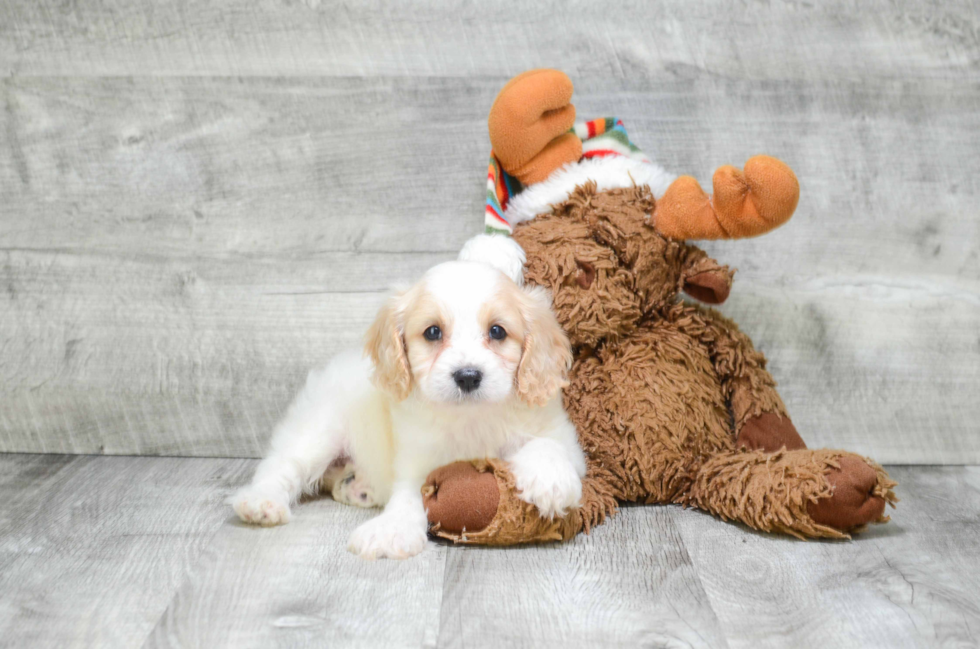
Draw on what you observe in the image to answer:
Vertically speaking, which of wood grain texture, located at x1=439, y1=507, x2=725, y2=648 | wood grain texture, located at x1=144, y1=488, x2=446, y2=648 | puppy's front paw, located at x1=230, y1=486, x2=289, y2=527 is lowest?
wood grain texture, located at x1=439, y1=507, x2=725, y2=648

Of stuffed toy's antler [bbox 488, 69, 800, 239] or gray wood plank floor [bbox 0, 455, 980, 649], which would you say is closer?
gray wood plank floor [bbox 0, 455, 980, 649]

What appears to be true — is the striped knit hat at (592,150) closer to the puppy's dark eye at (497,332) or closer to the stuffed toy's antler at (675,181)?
the stuffed toy's antler at (675,181)

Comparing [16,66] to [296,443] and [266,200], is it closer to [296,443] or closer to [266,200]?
[266,200]

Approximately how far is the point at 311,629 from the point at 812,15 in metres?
1.93

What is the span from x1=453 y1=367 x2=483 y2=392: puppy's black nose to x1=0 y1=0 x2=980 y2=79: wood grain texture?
99 cm

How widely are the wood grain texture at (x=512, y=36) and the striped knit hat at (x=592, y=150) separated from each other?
0.75 feet

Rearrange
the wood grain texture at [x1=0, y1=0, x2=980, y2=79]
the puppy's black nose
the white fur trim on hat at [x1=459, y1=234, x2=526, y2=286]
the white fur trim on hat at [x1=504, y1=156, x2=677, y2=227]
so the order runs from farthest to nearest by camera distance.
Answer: the wood grain texture at [x1=0, y1=0, x2=980, y2=79] < the white fur trim on hat at [x1=504, y1=156, x2=677, y2=227] < the white fur trim on hat at [x1=459, y1=234, x2=526, y2=286] < the puppy's black nose

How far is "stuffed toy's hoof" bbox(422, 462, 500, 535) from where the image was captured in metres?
1.54

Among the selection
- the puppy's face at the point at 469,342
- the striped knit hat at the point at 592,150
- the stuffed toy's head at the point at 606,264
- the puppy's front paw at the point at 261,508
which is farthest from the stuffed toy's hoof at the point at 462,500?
the striped knit hat at the point at 592,150

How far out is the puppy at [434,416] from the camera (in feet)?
4.99

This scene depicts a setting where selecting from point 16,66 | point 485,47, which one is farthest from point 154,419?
point 485,47

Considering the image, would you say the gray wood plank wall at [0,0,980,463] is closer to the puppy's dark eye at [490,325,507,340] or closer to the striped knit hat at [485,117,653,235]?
the striped knit hat at [485,117,653,235]

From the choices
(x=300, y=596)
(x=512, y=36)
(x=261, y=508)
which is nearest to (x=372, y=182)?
(x=512, y=36)

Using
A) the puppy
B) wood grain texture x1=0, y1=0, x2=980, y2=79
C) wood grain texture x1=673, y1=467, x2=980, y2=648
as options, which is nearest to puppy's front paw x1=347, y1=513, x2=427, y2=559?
the puppy
